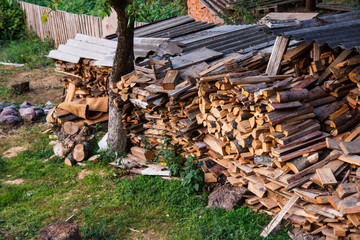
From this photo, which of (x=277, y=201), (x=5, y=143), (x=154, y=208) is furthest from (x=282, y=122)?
(x=5, y=143)

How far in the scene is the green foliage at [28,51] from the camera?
57.4 ft

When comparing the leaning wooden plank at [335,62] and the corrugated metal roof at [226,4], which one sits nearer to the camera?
the leaning wooden plank at [335,62]

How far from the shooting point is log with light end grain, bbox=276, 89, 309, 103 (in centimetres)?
561

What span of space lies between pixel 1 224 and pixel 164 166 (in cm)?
308

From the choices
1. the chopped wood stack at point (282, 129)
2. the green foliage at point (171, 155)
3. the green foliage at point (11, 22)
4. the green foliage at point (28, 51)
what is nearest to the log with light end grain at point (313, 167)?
the chopped wood stack at point (282, 129)

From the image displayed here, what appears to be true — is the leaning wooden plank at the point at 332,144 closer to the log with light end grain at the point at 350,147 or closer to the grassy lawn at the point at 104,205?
the log with light end grain at the point at 350,147

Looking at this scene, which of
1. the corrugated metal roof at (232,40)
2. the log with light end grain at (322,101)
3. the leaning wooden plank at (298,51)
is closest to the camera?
the log with light end grain at (322,101)

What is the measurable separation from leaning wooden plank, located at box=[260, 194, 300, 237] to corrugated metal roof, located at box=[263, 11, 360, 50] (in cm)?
215

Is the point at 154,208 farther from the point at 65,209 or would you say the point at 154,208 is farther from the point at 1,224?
the point at 1,224

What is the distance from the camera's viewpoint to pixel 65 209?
22.8ft

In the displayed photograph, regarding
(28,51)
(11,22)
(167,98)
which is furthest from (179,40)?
(11,22)

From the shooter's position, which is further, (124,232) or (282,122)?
(124,232)

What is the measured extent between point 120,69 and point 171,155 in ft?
7.44

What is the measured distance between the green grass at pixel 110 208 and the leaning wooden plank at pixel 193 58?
2321 millimetres
